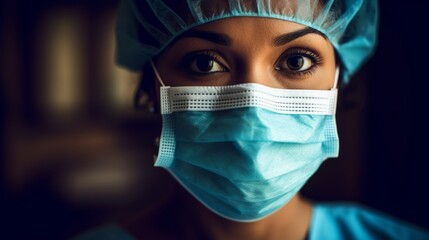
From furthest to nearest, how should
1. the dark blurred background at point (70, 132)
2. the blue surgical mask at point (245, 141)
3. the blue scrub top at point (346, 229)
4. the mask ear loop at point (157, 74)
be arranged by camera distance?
1. the dark blurred background at point (70, 132)
2. the blue scrub top at point (346, 229)
3. the mask ear loop at point (157, 74)
4. the blue surgical mask at point (245, 141)

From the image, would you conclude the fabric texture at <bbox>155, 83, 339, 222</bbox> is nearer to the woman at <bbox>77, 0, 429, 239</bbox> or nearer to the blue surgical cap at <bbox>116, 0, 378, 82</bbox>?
the woman at <bbox>77, 0, 429, 239</bbox>

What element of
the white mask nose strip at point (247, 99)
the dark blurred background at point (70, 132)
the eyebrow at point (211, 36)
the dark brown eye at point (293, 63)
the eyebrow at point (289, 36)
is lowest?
the dark blurred background at point (70, 132)

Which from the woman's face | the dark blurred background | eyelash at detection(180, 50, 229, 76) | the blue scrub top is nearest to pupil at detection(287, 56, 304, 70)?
the woman's face

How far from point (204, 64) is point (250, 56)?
14 cm

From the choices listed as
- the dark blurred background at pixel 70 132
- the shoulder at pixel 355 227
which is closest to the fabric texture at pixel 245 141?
the shoulder at pixel 355 227

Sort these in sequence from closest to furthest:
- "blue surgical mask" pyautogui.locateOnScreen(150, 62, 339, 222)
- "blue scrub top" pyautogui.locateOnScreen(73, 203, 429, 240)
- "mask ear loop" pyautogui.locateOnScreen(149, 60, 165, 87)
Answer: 1. "blue surgical mask" pyautogui.locateOnScreen(150, 62, 339, 222)
2. "mask ear loop" pyautogui.locateOnScreen(149, 60, 165, 87)
3. "blue scrub top" pyautogui.locateOnScreen(73, 203, 429, 240)

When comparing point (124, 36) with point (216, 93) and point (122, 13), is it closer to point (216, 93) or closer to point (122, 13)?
point (122, 13)

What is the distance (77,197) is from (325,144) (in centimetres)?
292

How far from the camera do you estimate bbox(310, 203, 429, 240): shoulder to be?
4.21 feet

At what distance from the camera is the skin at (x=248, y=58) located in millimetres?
952

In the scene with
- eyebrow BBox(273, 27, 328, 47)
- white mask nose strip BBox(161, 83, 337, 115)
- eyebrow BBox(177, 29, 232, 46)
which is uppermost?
eyebrow BBox(273, 27, 328, 47)

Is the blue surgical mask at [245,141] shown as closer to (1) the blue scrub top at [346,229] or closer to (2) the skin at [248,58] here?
(2) the skin at [248,58]

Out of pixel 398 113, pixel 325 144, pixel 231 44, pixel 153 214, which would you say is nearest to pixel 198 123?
pixel 231 44

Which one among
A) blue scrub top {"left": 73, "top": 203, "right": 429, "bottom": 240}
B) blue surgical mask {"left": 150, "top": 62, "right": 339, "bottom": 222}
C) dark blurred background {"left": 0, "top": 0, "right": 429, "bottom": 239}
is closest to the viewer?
blue surgical mask {"left": 150, "top": 62, "right": 339, "bottom": 222}
